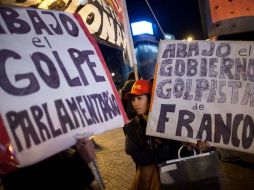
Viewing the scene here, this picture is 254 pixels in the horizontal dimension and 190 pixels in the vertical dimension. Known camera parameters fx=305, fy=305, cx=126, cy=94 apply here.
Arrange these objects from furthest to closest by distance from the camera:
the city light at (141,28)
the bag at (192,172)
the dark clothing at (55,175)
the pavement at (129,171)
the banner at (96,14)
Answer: the city light at (141,28) → the pavement at (129,171) → the banner at (96,14) → the bag at (192,172) → the dark clothing at (55,175)

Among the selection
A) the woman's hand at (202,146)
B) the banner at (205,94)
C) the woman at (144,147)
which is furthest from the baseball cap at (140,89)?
the woman's hand at (202,146)

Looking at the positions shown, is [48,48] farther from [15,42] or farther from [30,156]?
[30,156]

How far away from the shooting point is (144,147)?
3.24 metres

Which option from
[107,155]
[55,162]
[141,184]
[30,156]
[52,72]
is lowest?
[107,155]

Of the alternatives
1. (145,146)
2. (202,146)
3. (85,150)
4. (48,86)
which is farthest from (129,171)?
(48,86)

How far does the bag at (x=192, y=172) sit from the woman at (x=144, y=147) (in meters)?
0.21

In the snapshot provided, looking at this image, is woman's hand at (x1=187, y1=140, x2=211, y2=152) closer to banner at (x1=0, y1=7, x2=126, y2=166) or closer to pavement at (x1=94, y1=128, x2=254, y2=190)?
banner at (x1=0, y1=7, x2=126, y2=166)

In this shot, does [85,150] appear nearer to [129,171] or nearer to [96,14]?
[96,14]

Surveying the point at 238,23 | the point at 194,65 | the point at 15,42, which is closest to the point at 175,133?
the point at 194,65

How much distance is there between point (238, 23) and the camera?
177 inches

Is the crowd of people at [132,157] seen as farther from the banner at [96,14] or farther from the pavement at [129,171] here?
the pavement at [129,171]

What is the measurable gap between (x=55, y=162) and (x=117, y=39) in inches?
92.9

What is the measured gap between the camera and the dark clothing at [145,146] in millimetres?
3074

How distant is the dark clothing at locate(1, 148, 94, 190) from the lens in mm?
1831
